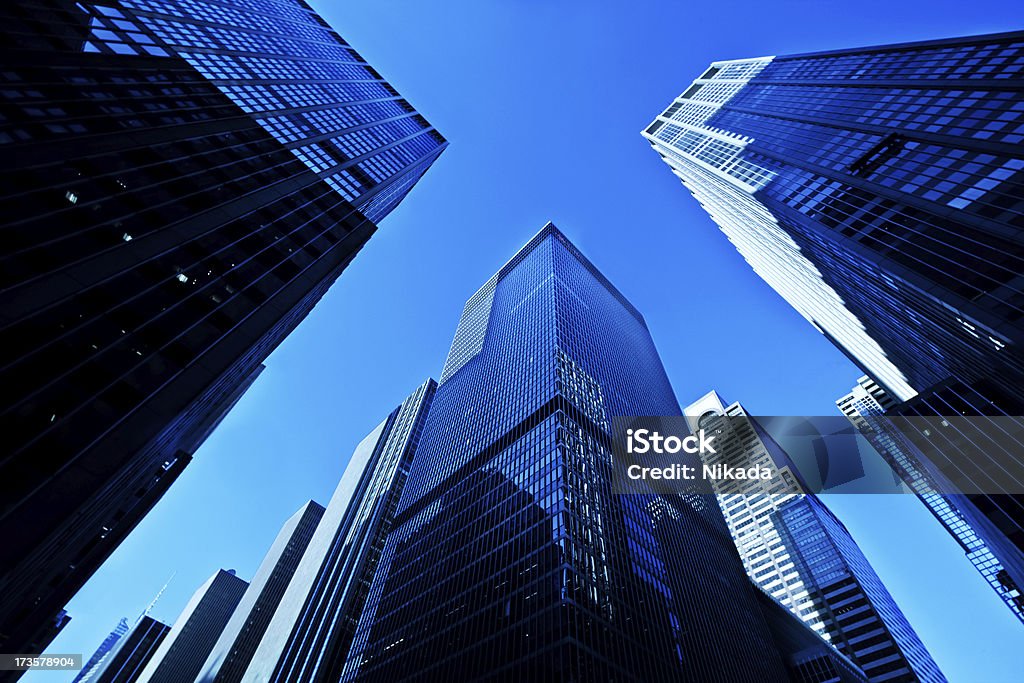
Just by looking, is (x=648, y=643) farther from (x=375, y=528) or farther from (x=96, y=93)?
(x=375, y=528)

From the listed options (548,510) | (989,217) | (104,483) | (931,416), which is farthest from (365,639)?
(989,217)

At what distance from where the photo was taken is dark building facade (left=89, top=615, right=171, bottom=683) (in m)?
184

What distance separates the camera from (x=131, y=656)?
19138 centimetres

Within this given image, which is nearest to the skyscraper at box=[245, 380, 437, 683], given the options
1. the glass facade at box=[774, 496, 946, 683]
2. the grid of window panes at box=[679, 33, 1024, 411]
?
the grid of window panes at box=[679, 33, 1024, 411]

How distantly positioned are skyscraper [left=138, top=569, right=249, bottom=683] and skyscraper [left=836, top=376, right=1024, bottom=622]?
214 meters

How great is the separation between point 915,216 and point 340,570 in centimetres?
12388

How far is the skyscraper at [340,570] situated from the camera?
10275cm

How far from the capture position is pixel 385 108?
377ft

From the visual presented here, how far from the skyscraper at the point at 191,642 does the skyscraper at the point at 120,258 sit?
175032mm

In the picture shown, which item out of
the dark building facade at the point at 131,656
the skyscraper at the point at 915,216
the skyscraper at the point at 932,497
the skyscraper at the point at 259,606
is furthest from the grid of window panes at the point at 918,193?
the dark building facade at the point at 131,656

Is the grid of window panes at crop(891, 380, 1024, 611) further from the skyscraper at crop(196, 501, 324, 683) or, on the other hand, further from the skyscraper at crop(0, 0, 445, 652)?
the skyscraper at crop(196, 501, 324, 683)

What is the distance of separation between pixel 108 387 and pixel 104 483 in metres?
4.27

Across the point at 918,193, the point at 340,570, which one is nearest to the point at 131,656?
the point at 340,570

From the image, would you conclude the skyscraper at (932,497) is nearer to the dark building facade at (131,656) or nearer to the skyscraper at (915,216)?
the skyscraper at (915,216)
